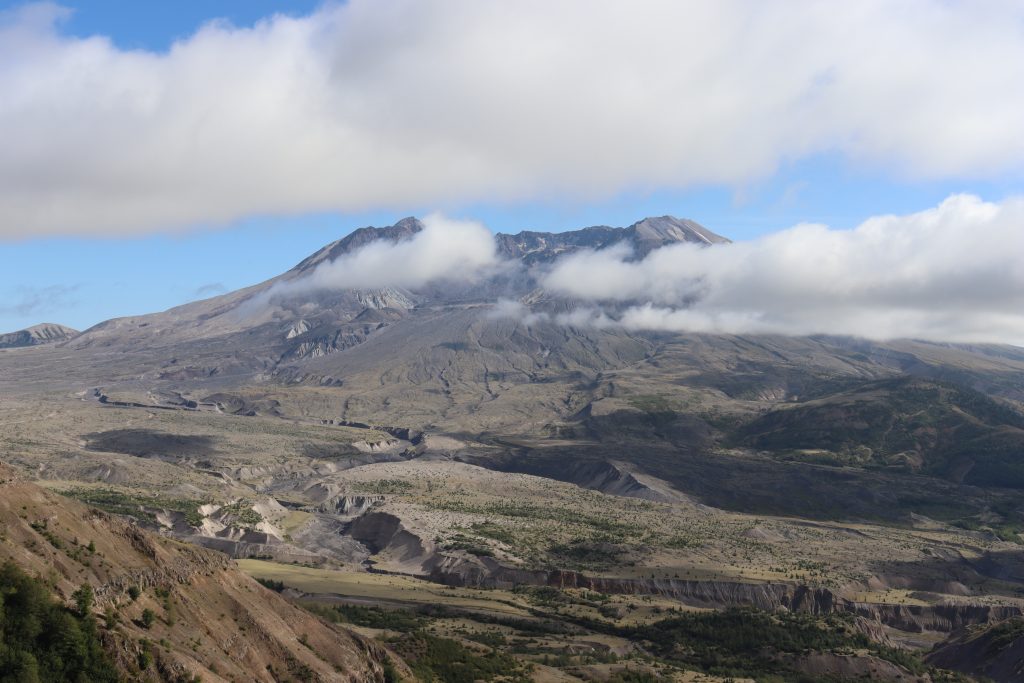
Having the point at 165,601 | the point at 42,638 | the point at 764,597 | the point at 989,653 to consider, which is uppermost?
the point at 42,638

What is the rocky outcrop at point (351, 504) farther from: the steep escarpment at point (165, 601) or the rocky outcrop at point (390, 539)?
the steep escarpment at point (165, 601)

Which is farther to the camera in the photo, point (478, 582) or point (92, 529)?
point (478, 582)

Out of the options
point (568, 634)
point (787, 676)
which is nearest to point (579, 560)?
point (568, 634)

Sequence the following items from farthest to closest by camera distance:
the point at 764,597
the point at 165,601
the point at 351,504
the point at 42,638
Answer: the point at 351,504 < the point at 764,597 < the point at 165,601 < the point at 42,638

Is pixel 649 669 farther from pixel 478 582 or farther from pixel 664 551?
pixel 664 551

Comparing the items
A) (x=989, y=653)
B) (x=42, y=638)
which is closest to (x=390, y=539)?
(x=989, y=653)

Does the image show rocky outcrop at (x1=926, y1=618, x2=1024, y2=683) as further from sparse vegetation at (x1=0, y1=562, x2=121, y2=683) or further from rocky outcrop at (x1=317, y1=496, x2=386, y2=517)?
rocky outcrop at (x1=317, y1=496, x2=386, y2=517)

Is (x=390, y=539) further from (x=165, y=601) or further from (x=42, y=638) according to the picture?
(x=42, y=638)

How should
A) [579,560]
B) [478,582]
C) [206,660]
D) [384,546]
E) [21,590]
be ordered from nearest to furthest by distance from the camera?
1. [21,590]
2. [206,660]
3. [478,582]
4. [579,560]
5. [384,546]
